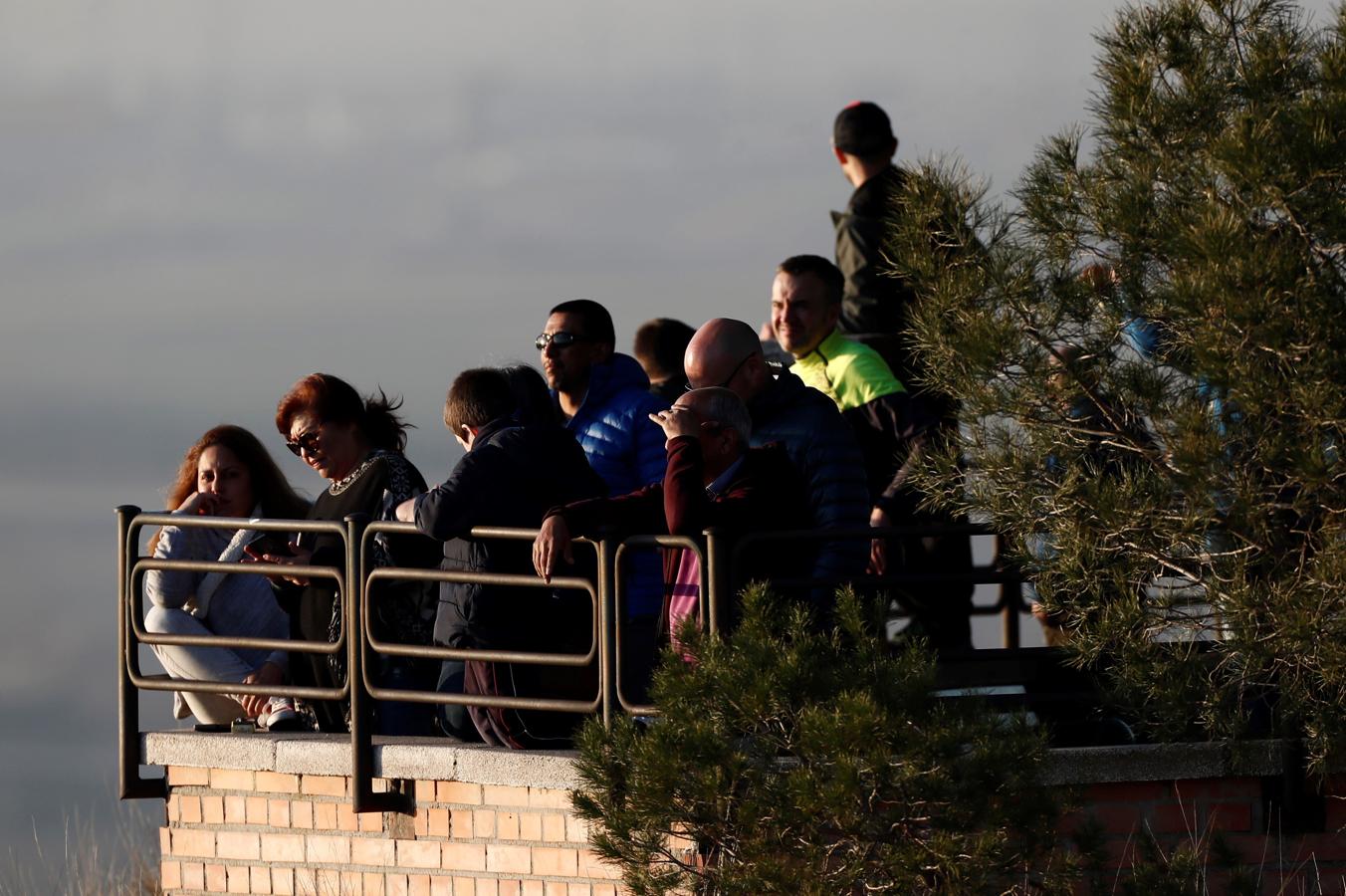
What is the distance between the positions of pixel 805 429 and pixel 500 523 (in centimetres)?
119

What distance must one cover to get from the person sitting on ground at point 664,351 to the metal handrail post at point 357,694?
2.11m

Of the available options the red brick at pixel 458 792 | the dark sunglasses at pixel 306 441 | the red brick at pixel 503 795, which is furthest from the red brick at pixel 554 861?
the dark sunglasses at pixel 306 441

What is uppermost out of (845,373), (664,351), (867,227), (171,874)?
(867,227)

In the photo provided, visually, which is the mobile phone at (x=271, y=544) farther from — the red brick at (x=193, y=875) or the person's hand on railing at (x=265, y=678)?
the red brick at (x=193, y=875)

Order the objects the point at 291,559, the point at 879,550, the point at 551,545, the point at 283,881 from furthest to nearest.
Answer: the point at 879,550 < the point at 283,881 < the point at 291,559 < the point at 551,545

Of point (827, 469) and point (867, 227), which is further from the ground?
A: point (867, 227)

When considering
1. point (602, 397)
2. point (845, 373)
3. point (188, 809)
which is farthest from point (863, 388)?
point (188, 809)

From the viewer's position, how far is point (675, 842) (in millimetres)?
7484

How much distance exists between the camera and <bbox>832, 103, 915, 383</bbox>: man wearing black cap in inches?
439

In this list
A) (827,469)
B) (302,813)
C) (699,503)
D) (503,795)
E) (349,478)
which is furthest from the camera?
(302,813)

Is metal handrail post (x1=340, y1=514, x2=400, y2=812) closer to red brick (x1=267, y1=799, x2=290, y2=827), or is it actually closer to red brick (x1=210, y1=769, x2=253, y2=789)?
red brick (x1=267, y1=799, x2=290, y2=827)

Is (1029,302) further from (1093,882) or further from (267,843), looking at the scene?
(267,843)

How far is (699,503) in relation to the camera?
762 centimetres

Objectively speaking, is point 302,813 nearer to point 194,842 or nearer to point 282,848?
point 282,848
